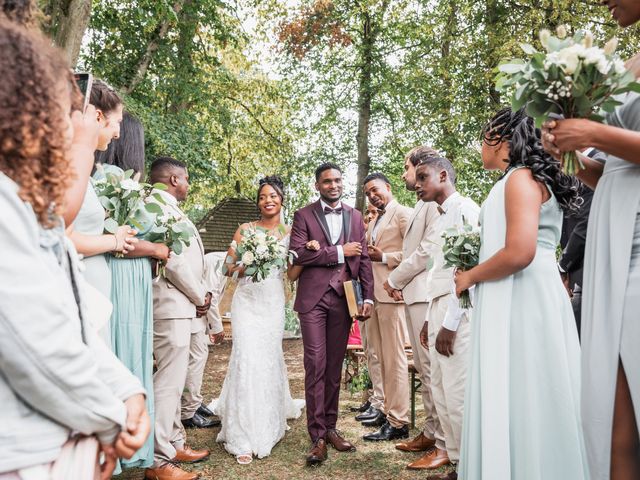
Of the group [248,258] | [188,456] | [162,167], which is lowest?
[188,456]

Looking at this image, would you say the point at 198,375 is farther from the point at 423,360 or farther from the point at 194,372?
the point at 423,360

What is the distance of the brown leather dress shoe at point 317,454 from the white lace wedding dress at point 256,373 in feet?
1.86

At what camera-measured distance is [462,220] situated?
4.88m

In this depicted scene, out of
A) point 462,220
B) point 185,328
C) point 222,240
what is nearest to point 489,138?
point 462,220

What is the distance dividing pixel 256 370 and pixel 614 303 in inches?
173

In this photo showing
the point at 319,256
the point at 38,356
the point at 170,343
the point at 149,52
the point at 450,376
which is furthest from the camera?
the point at 149,52

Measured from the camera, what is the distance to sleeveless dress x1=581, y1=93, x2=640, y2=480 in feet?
7.38

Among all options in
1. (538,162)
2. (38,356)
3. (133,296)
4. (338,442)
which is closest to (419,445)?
(338,442)

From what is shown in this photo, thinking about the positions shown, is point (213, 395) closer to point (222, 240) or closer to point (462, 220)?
point (462, 220)

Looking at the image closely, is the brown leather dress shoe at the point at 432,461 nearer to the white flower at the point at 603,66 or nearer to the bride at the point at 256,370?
the bride at the point at 256,370

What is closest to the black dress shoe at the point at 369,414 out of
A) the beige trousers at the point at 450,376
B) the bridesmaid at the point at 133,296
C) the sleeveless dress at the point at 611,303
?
the beige trousers at the point at 450,376

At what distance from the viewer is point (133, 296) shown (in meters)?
4.21

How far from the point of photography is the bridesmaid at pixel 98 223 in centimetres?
352

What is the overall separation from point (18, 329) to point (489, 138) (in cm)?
323
